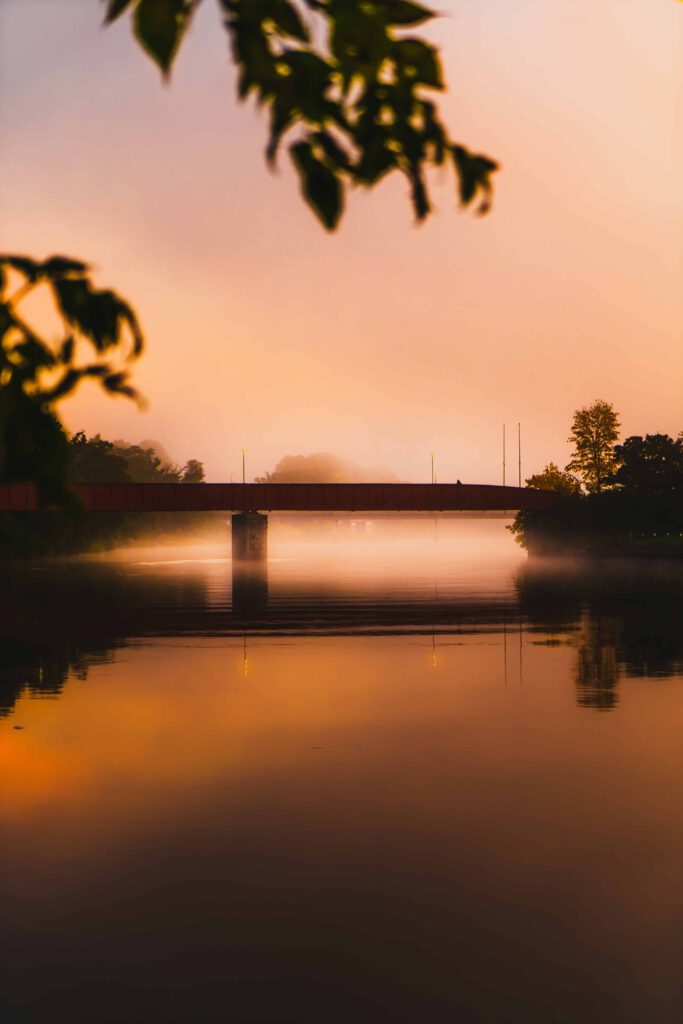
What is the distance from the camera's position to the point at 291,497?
137000 millimetres

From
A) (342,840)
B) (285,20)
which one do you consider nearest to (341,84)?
(285,20)

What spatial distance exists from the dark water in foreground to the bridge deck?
97.2m

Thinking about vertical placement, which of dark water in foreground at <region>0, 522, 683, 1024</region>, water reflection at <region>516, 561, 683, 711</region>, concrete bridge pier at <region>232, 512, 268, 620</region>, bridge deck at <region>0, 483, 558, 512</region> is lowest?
dark water in foreground at <region>0, 522, 683, 1024</region>

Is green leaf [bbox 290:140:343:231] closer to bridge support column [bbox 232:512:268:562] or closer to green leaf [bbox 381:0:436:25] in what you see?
green leaf [bbox 381:0:436:25]

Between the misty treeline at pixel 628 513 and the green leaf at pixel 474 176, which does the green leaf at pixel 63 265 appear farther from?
the misty treeline at pixel 628 513

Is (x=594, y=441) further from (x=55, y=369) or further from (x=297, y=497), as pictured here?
(x=55, y=369)

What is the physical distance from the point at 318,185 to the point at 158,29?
753 mm

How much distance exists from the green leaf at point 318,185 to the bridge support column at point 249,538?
146407 millimetres

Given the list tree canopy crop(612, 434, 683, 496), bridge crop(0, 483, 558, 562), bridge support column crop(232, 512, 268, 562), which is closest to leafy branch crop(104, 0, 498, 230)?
bridge crop(0, 483, 558, 562)

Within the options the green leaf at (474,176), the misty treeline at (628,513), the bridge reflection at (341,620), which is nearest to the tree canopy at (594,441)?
the misty treeline at (628,513)

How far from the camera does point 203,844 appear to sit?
14633 millimetres

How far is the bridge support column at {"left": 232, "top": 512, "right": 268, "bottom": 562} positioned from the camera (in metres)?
152

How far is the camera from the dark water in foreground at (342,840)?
32.4 feet

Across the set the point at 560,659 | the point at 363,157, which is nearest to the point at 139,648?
the point at 560,659
